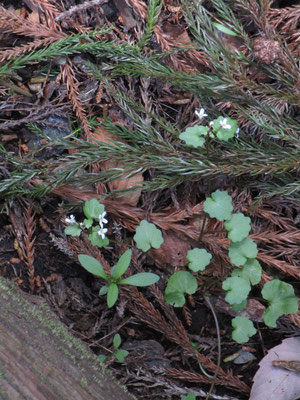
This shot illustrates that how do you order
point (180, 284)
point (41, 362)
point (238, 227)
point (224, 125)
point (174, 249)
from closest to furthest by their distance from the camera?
point (41, 362) < point (224, 125) < point (238, 227) < point (180, 284) < point (174, 249)

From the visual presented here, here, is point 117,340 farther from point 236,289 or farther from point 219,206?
point 219,206

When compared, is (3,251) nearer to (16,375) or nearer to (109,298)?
(109,298)

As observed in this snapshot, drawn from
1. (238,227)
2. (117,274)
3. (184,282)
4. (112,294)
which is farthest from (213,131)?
(112,294)

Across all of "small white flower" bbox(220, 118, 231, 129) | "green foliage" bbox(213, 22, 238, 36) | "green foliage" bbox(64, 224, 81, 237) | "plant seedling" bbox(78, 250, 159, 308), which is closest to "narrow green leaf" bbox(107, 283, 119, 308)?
"plant seedling" bbox(78, 250, 159, 308)

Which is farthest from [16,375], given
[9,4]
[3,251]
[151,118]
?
[9,4]

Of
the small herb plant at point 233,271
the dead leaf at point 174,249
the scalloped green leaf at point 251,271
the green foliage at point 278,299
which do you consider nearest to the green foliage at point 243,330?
the small herb plant at point 233,271

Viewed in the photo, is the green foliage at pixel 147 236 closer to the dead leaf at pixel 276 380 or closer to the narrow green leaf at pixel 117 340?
the narrow green leaf at pixel 117 340
